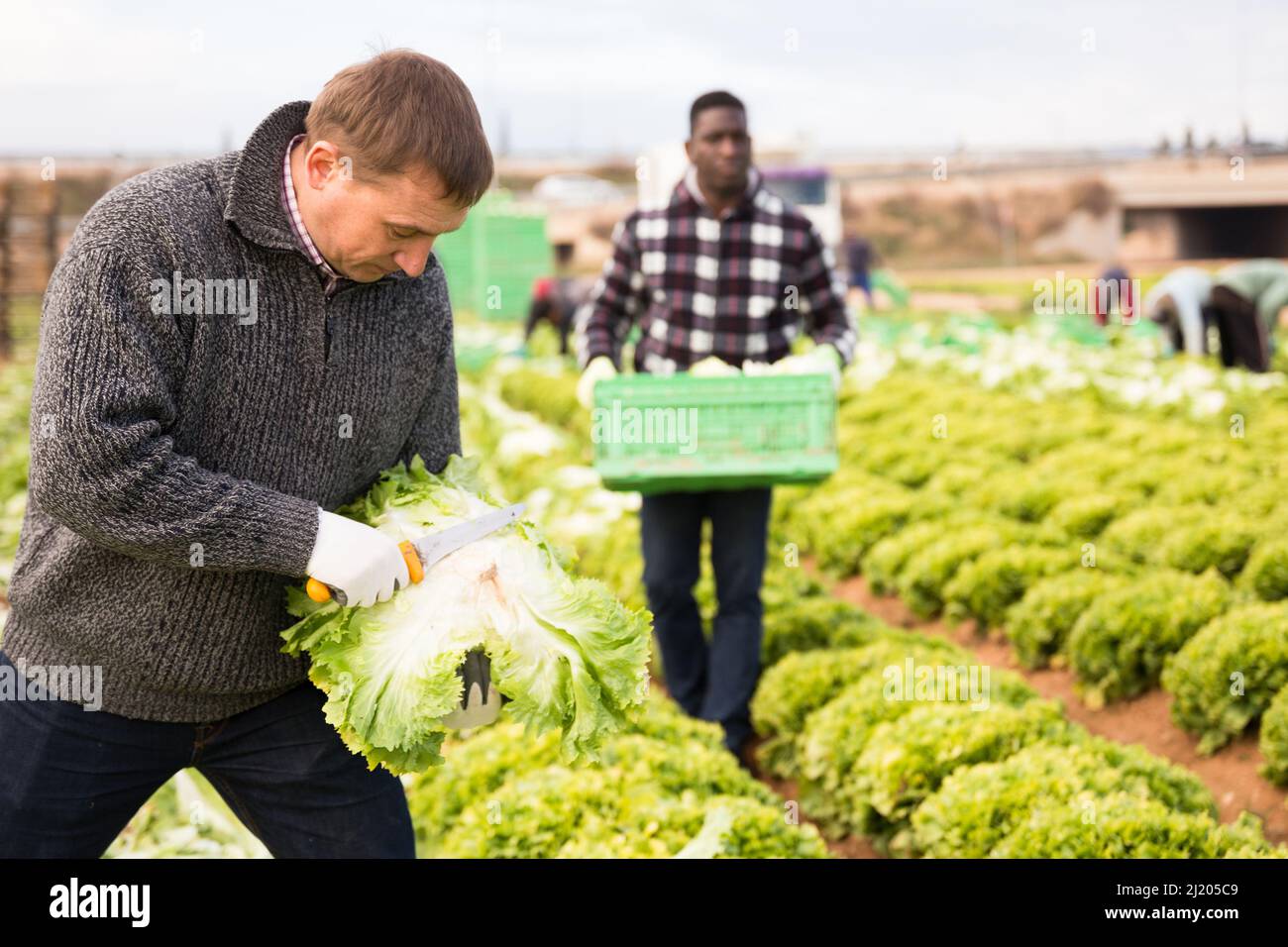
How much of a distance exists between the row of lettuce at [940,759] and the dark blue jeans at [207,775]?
1.89m

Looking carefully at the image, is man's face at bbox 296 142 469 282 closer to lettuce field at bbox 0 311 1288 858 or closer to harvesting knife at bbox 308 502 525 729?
harvesting knife at bbox 308 502 525 729

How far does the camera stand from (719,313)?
487 centimetres

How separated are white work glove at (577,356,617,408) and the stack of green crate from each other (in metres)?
19.4

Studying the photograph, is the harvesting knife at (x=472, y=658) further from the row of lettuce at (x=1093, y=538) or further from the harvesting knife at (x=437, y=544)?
the row of lettuce at (x=1093, y=538)

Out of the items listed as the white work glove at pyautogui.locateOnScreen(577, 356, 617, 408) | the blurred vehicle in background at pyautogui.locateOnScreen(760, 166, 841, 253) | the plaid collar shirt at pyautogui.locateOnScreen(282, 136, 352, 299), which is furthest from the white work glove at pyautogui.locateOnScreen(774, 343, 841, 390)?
the blurred vehicle in background at pyautogui.locateOnScreen(760, 166, 841, 253)

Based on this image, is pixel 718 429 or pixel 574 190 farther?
pixel 574 190

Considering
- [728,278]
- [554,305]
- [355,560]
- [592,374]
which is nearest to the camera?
[355,560]

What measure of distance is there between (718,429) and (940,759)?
4.21ft

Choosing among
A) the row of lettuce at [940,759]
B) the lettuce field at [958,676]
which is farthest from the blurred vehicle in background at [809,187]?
the row of lettuce at [940,759]

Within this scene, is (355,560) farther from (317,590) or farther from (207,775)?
(207,775)

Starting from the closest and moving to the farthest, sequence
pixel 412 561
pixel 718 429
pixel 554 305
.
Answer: pixel 412 561 < pixel 718 429 < pixel 554 305

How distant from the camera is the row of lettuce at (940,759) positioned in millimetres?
3613

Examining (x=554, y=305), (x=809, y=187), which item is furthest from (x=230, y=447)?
(x=809, y=187)
